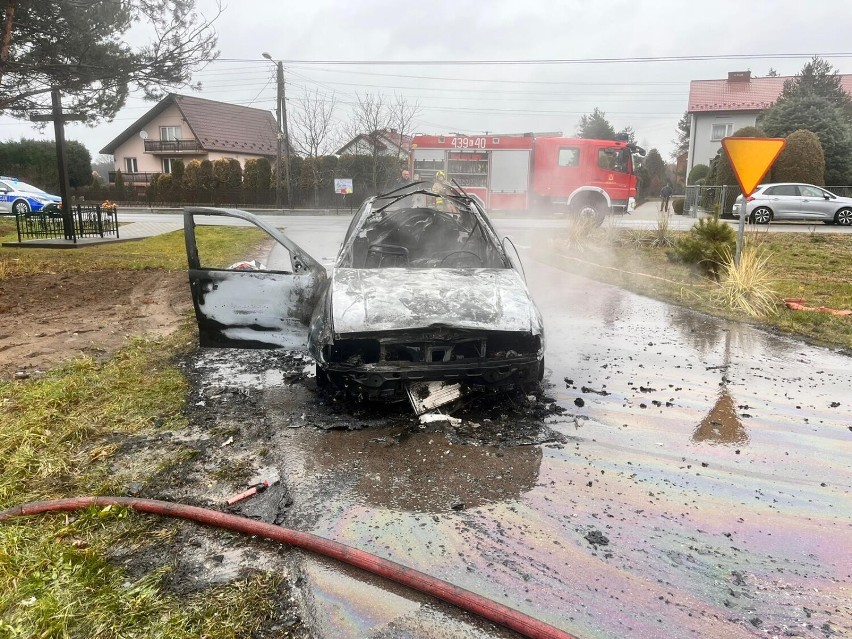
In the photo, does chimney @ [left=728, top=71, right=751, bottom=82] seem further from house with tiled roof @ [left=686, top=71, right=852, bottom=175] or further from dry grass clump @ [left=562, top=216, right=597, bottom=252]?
dry grass clump @ [left=562, top=216, right=597, bottom=252]

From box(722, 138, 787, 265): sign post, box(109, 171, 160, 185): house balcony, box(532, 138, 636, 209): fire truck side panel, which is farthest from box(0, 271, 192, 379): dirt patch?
box(109, 171, 160, 185): house balcony

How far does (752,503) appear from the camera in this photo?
3.28 m

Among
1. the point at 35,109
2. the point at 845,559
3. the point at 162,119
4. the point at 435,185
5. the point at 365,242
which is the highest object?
the point at 162,119

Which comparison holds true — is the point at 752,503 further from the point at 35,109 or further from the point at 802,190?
the point at 802,190

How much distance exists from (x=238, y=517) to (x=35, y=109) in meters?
14.2

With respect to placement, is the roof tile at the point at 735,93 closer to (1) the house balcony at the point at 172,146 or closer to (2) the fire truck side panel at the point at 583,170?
(2) the fire truck side panel at the point at 583,170

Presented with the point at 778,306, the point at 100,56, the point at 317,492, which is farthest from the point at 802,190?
the point at 317,492

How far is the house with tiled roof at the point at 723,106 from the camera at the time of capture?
126ft

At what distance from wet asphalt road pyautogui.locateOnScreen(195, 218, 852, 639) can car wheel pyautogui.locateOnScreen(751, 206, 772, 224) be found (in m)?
17.2

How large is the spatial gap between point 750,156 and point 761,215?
14.0 m

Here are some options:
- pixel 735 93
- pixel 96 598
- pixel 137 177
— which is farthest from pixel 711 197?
pixel 137 177

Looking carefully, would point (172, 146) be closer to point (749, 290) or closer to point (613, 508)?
point (749, 290)

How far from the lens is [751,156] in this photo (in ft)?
27.9

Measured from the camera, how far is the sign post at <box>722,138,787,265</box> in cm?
845
